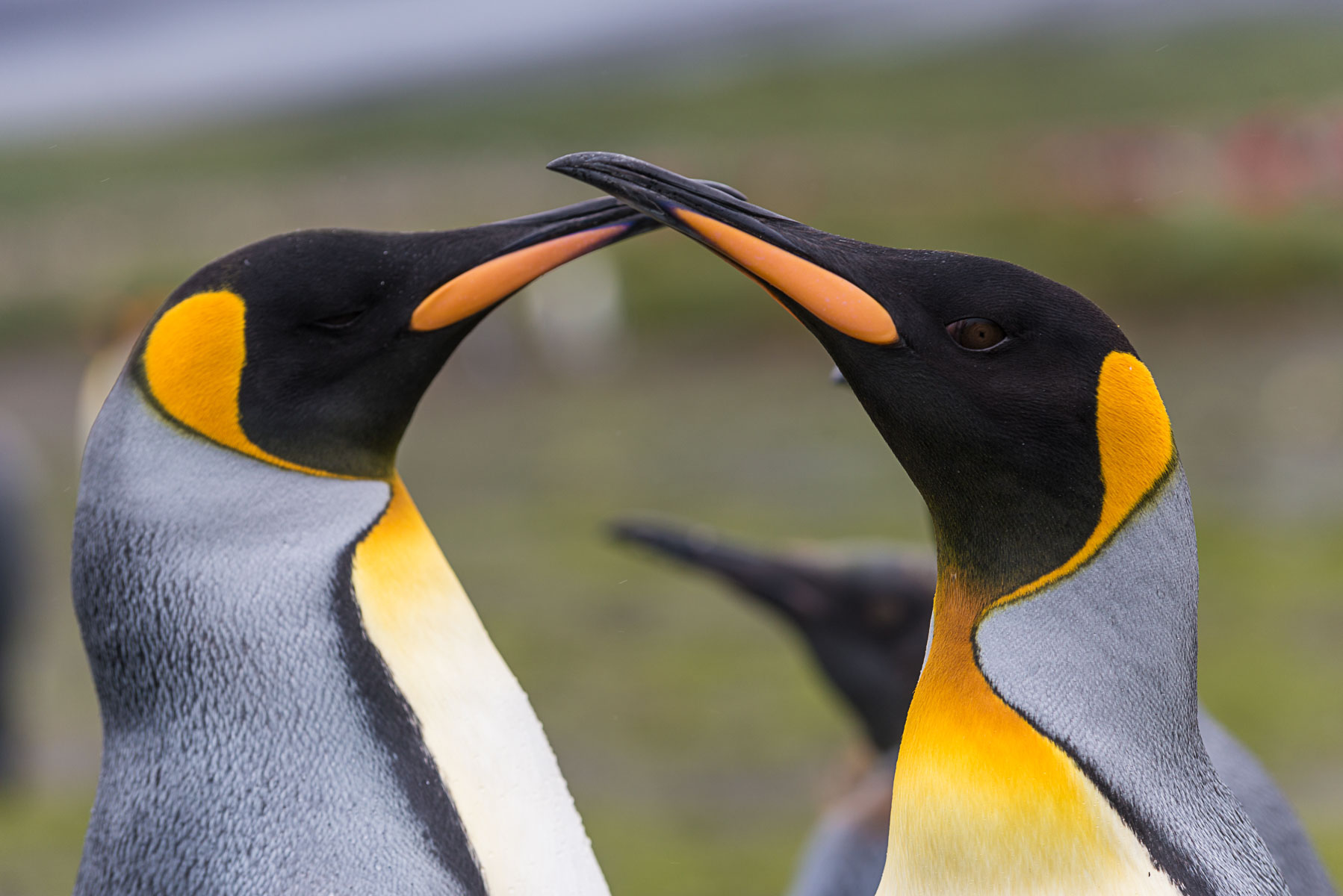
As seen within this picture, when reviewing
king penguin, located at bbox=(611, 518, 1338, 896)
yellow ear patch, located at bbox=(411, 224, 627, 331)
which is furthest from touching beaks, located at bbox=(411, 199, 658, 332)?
king penguin, located at bbox=(611, 518, 1338, 896)

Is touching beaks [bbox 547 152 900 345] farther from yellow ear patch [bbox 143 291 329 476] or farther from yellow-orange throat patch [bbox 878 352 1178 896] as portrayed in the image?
yellow ear patch [bbox 143 291 329 476]

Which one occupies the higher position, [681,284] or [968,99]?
[681,284]

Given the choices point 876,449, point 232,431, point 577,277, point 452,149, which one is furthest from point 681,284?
point 232,431

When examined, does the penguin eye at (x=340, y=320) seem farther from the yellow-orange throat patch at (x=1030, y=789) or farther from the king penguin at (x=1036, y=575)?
the yellow-orange throat patch at (x=1030, y=789)

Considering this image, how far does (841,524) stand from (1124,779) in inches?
260

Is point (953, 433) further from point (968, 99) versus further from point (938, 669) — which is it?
point (968, 99)

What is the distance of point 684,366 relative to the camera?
1343cm

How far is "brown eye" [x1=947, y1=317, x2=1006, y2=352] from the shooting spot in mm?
1133

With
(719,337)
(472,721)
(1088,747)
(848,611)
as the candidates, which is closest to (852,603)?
(848,611)

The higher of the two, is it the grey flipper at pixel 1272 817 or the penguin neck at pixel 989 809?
the penguin neck at pixel 989 809

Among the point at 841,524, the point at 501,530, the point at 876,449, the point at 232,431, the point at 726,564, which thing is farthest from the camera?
the point at 876,449

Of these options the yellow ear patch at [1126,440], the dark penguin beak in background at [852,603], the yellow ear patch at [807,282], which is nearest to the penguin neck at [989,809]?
the yellow ear patch at [1126,440]

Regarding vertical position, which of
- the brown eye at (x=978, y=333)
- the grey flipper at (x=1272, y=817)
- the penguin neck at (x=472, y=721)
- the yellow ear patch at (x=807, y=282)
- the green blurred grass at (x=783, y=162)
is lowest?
the green blurred grass at (x=783, y=162)

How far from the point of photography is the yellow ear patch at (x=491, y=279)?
138 centimetres
